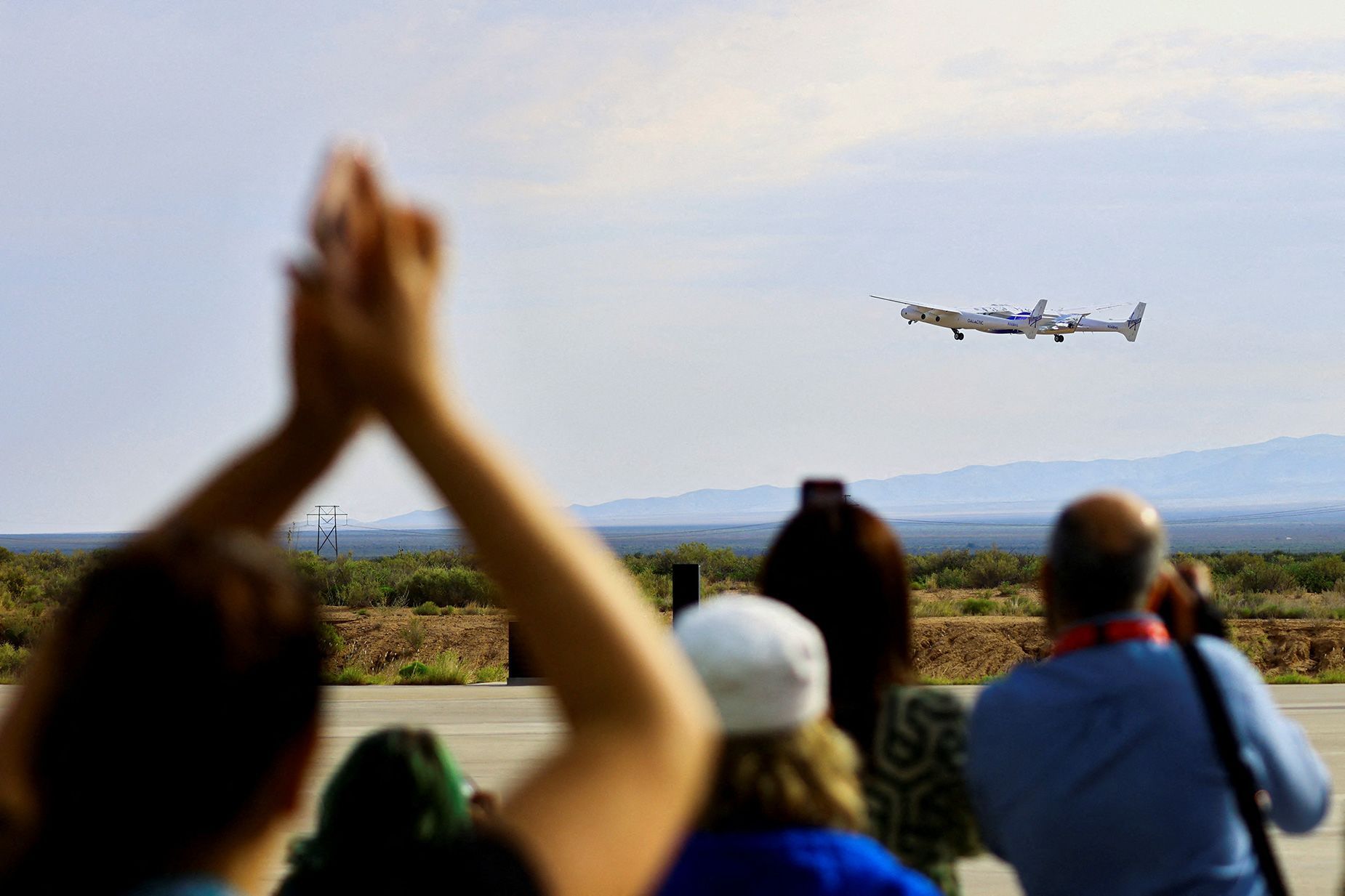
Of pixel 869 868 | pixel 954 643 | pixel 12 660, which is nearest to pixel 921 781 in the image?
pixel 869 868

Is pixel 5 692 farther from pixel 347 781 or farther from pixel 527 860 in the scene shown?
pixel 527 860

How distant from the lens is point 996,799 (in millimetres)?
3121

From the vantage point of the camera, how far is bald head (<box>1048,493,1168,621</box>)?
123 inches

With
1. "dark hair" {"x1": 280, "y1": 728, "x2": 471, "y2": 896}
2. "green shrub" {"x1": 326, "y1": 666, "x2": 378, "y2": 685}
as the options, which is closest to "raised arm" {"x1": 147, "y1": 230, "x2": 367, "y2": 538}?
"dark hair" {"x1": 280, "y1": 728, "x2": 471, "y2": 896}

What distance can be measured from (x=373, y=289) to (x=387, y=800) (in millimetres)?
1361

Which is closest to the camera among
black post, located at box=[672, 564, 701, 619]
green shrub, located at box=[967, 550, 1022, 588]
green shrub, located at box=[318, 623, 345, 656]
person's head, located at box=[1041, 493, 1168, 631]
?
person's head, located at box=[1041, 493, 1168, 631]

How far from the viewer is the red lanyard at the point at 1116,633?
3131 millimetres

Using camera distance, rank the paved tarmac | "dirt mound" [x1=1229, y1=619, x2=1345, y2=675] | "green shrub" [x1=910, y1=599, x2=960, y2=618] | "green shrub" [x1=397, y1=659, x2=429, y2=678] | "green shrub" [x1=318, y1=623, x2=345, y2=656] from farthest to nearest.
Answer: "green shrub" [x1=910, y1=599, x2=960, y2=618] < "dirt mound" [x1=1229, y1=619, x2=1345, y2=675] < "green shrub" [x1=318, y1=623, x2=345, y2=656] < "green shrub" [x1=397, y1=659, x2=429, y2=678] < the paved tarmac

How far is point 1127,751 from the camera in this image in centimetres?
304

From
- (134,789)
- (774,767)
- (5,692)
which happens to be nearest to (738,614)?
(774,767)

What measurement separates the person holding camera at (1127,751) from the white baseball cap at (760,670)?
2.75 ft

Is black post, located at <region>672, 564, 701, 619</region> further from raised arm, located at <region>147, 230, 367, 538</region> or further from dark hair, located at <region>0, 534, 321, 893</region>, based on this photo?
dark hair, located at <region>0, 534, 321, 893</region>

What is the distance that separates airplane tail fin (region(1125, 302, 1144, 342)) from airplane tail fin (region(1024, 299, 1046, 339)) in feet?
17.8

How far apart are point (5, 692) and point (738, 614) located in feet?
51.7
